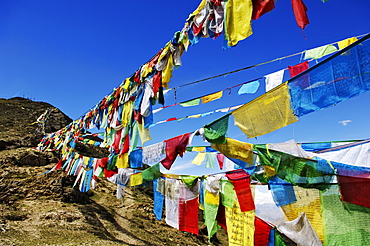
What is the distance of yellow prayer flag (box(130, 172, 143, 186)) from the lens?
7.04 metres

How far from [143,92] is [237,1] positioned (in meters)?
3.90

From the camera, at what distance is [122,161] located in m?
7.79

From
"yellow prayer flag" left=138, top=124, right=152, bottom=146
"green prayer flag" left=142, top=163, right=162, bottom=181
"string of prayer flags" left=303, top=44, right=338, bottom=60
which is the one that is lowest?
"green prayer flag" left=142, top=163, right=162, bottom=181

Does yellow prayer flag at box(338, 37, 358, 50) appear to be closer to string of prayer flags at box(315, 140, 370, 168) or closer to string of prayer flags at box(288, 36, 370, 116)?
string of prayer flags at box(315, 140, 370, 168)

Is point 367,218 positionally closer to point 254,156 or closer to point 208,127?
point 254,156

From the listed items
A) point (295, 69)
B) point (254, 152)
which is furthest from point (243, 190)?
point (295, 69)

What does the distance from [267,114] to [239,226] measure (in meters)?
2.23

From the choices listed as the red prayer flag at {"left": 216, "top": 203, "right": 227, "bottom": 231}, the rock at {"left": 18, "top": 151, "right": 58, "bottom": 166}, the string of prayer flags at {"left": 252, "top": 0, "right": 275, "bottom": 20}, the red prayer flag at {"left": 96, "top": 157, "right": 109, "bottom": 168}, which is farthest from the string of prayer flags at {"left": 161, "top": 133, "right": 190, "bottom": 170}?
the rock at {"left": 18, "top": 151, "right": 58, "bottom": 166}

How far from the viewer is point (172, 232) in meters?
15.6

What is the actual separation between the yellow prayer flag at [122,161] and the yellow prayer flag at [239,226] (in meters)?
3.65

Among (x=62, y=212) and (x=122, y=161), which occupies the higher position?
(x=122, y=161)

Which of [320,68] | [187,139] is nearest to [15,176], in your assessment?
[187,139]

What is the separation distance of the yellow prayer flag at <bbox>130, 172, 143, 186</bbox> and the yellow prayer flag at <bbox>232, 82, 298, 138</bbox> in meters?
3.88

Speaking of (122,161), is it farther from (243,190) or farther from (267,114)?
(267,114)
